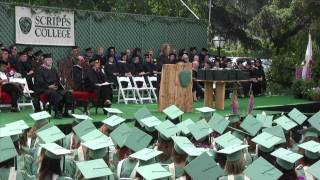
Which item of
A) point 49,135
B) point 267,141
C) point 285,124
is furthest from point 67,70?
point 267,141

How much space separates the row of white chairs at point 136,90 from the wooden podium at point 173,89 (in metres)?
2.03

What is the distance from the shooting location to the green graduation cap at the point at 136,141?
18.0 feet

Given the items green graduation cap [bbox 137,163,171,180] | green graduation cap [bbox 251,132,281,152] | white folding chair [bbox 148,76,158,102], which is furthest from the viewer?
white folding chair [bbox 148,76,158,102]

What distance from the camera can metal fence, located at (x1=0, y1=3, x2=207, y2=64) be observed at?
13.6 m

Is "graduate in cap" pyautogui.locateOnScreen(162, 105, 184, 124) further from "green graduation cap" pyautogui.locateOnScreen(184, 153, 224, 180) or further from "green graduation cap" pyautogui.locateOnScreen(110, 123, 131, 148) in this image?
"green graduation cap" pyautogui.locateOnScreen(184, 153, 224, 180)

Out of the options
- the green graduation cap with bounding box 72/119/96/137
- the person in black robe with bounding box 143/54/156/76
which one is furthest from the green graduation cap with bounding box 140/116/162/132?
the person in black robe with bounding box 143/54/156/76

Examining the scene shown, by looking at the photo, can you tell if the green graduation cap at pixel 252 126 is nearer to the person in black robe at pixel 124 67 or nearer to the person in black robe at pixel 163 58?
the person in black robe at pixel 124 67

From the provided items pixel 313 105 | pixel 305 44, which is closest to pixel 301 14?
pixel 305 44

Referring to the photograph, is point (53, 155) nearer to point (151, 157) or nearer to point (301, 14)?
point (151, 157)

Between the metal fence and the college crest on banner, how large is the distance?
150mm

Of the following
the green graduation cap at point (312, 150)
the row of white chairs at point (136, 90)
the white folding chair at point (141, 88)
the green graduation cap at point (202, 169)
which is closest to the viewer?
the green graduation cap at point (202, 169)

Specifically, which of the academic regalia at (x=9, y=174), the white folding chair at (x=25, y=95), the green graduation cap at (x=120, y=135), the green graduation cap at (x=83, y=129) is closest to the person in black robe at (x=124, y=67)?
the white folding chair at (x=25, y=95)

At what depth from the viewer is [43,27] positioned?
14.2 metres

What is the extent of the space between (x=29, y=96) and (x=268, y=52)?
1599cm
